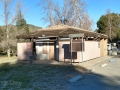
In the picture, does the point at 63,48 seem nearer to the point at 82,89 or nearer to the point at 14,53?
the point at 82,89

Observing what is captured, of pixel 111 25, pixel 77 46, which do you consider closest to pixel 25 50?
pixel 77 46

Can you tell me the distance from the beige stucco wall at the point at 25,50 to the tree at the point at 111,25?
31449 mm

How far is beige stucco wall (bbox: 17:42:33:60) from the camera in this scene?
17328mm

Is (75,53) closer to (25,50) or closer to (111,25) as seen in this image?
(25,50)

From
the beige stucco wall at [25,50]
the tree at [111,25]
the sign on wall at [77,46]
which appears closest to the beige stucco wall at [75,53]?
the sign on wall at [77,46]

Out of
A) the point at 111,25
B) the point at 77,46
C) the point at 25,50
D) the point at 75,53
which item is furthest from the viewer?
the point at 111,25

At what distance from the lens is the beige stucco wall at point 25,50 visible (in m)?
17.3

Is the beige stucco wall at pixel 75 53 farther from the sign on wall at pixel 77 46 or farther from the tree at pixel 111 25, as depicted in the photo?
the tree at pixel 111 25

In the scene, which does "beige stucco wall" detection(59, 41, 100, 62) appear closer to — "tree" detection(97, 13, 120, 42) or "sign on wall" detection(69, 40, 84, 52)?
"sign on wall" detection(69, 40, 84, 52)

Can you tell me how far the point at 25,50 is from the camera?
17.6 metres

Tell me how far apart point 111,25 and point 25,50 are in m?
34.0

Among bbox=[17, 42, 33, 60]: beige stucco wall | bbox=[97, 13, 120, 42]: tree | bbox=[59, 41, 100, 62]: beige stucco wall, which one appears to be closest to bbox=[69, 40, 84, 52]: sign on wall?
bbox=[59, 41, 100, 62]: beige stucco wall

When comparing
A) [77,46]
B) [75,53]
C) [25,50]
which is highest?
[77,46]

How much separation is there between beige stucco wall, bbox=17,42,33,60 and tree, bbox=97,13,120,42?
31449 millimetres
